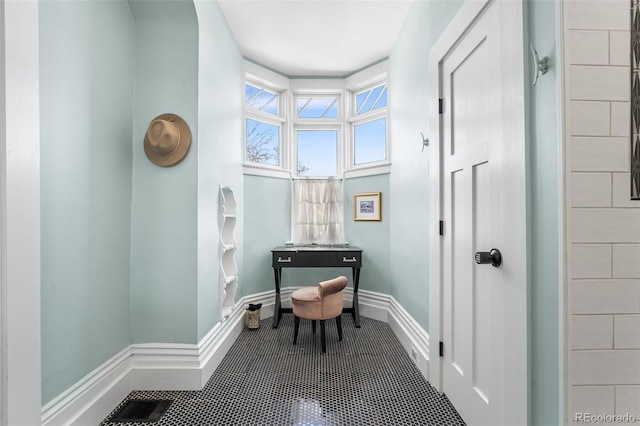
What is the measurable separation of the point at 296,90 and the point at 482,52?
259 centimetres

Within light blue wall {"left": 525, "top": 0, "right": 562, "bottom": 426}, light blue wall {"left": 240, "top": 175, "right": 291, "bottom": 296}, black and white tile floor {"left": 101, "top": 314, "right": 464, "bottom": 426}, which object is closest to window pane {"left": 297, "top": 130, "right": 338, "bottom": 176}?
light blue wall {"left": 240, "top": 175, "right": 291, "bottom": 296}

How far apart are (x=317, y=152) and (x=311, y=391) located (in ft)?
8.62

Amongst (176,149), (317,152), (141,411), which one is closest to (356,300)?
(317,152)

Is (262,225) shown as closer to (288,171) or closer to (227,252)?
(288,171)

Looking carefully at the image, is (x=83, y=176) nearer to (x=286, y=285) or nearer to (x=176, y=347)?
(x=176, y=347)

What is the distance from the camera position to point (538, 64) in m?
0.99

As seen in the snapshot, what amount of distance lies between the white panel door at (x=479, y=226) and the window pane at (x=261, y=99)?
2207 millimetres

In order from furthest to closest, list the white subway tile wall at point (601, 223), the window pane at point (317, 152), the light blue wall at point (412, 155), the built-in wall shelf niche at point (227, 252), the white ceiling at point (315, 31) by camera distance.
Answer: the window pane at point (317, 152) → the white ceiling at point (315, 31) → the built-in wall shelf niche at point (227, 252) → the light blue wall at point (412, 155) → the white subway tile wall at point (601, 223)

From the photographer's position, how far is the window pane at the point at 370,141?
337cm

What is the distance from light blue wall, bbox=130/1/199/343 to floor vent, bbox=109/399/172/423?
329mm

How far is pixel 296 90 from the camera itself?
3641 mm

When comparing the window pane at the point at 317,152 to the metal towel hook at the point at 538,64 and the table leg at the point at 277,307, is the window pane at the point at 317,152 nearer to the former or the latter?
the table leg at the point at 277,307

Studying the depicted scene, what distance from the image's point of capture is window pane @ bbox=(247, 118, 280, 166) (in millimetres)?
3380

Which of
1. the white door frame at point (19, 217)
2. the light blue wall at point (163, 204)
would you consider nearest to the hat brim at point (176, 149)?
the light blue wall at point (163, 204)
